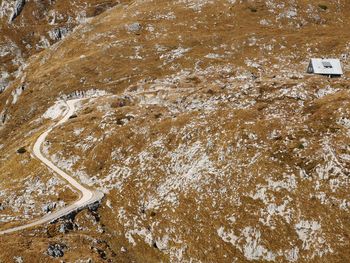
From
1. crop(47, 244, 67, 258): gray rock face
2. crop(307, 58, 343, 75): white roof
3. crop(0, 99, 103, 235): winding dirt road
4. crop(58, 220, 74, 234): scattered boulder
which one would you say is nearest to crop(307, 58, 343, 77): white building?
crop(307, 58, 343, 75): white roof

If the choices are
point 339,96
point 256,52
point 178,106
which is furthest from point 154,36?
point 339,96

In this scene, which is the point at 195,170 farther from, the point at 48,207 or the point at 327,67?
the point at 327,67

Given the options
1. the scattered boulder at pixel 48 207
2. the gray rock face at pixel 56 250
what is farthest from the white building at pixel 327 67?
the gray rock face at pixel 56 250

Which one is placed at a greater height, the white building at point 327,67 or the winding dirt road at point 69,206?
the winding dirt road at point 69,206

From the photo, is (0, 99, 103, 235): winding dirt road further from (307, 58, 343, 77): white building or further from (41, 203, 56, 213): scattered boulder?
(307, 58, 343, 77): white building

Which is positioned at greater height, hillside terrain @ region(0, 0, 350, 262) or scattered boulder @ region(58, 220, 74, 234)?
scattered boulder @ region(58, 220, 74, 234)

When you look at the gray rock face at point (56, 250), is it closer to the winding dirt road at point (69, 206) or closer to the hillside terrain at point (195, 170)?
the hillside terrain at point (195, 170)
